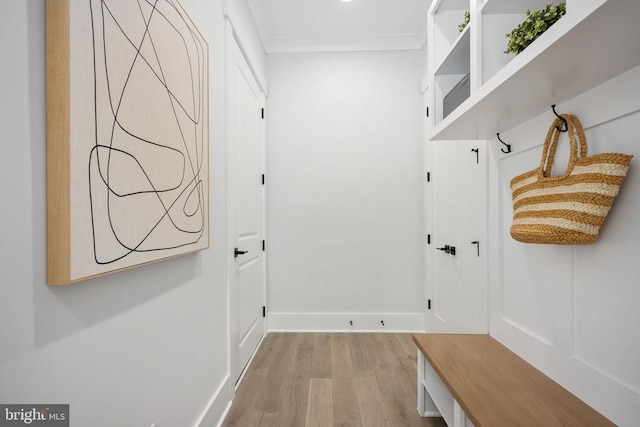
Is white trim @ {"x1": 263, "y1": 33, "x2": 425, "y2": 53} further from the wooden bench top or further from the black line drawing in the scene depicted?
the wooden bench top

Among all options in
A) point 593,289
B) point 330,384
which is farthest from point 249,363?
point 593,289

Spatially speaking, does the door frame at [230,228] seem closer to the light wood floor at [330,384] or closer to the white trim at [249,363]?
the white trim at [249,363]

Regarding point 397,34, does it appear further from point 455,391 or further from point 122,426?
point 122,426

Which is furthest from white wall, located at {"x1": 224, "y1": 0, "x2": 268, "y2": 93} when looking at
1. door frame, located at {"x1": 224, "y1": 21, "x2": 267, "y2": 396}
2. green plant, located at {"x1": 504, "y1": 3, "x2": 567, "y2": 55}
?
green plant, located at {"x1": 504, "y1": 3, "x2": 567, "y2": 55}

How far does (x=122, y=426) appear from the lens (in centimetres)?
97

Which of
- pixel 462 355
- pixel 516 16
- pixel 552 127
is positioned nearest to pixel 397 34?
pixel 516 16

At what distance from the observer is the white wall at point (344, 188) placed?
10.5 ft

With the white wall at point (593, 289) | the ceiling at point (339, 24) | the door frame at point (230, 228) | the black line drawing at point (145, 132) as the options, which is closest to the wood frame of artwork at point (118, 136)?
the black line drawing at point (145, 132)

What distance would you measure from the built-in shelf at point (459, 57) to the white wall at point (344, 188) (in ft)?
5.00

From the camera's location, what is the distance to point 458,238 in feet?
7.64

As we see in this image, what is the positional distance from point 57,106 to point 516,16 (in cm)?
146

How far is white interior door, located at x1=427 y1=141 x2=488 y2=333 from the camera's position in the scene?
6.25ft

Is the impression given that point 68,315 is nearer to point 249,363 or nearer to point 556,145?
point 556,145

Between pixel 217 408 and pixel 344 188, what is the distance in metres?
2.10
